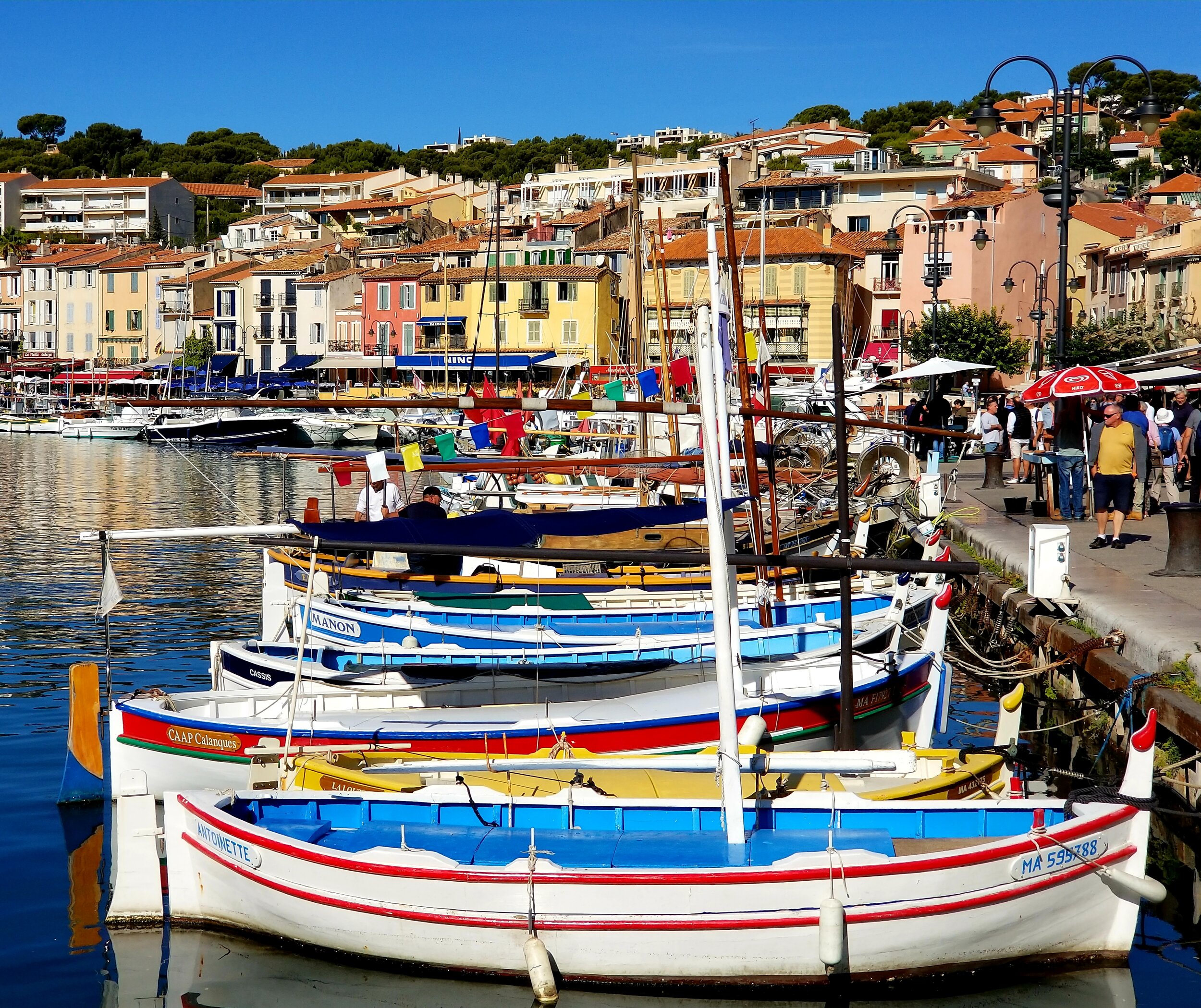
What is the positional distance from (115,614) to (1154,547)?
53.0ft

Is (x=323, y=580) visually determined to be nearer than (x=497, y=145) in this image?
Yes

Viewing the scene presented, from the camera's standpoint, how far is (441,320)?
3177 inches

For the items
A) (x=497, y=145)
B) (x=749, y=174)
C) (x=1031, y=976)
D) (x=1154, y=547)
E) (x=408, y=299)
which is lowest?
(x=1031, y=976)

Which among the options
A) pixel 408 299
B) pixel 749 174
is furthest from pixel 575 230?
pixel 749 174

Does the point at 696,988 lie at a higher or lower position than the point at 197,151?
lower

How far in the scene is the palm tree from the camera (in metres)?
124

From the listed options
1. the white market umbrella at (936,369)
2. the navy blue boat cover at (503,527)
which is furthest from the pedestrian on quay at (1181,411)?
the navy blue boat cover at (503,527)

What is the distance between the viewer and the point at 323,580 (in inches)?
697

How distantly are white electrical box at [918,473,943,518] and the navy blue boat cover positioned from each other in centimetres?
788

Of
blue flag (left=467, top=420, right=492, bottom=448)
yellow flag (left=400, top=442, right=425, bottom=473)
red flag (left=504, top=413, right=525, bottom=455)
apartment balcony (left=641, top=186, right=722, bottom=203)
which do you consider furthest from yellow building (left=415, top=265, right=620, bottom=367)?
yellow flag (left=400, top=442, right=425, bottom=473)

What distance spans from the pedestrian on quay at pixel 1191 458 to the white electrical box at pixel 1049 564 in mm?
5038

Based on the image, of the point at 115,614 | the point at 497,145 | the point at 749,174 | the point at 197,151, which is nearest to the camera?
the point at 115,614

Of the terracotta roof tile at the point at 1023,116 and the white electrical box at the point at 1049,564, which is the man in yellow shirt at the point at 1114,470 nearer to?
the white electrical box at the point at 1049,564

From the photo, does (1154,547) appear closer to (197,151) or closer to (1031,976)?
(1031,976)
